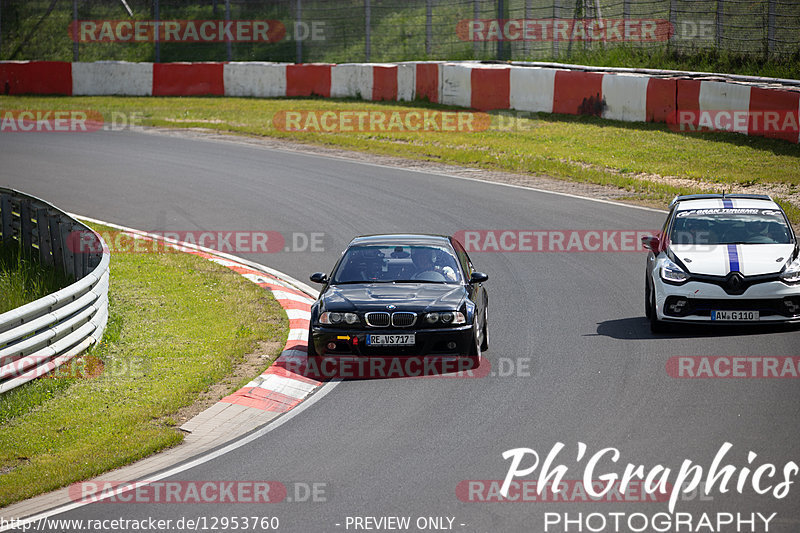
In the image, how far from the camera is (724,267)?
1211 cm

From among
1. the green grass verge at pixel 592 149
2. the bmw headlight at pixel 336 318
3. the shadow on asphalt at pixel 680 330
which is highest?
the green grass verge at pixel 592 149

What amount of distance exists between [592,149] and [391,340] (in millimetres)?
15540

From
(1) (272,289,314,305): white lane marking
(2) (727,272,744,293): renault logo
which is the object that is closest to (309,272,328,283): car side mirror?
(1) (272,289,314,305): white lane marking

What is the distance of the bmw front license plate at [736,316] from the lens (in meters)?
11.9

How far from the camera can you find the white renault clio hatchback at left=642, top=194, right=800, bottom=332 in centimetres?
1186

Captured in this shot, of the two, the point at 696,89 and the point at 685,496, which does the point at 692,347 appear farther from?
the point at 696,89

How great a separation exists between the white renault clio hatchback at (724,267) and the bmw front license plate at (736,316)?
0.04ft

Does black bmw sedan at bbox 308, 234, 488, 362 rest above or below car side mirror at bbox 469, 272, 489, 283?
below

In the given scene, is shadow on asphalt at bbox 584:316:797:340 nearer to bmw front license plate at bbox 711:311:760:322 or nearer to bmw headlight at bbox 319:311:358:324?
bmw front license plate at bbox 711:311:760:322

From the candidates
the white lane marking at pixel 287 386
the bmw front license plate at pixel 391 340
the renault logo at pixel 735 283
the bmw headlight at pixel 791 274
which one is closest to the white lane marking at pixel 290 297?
the white lane marking at pixel 287 386

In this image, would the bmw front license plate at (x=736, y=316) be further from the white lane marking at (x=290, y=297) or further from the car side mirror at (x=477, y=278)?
the white lane marking at (x=290, y=297)

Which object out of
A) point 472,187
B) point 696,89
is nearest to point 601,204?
point 472,187

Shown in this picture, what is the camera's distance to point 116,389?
35.6 feet

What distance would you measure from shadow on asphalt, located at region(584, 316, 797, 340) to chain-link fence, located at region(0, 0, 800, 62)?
1701 centimetres
